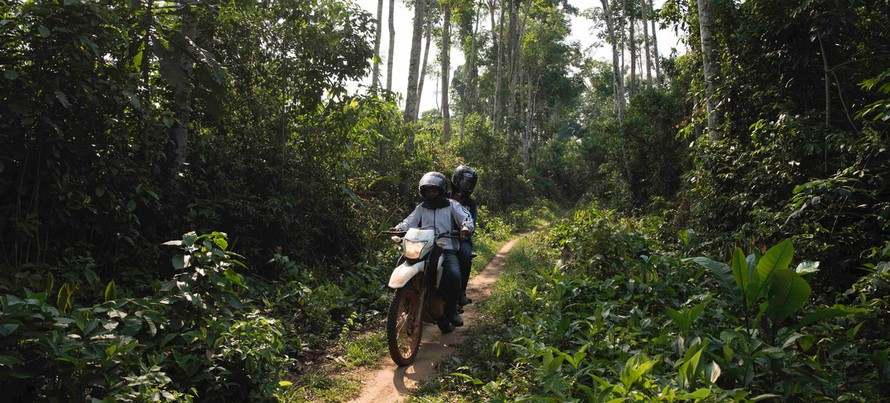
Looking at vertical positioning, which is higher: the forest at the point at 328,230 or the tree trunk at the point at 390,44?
the tree trunk at the point at 390,44

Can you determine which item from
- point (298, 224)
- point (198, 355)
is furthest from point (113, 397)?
point (298, 224)

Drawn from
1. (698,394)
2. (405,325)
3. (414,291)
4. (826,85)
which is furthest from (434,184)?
(826,85)

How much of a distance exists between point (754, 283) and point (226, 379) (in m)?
3.18

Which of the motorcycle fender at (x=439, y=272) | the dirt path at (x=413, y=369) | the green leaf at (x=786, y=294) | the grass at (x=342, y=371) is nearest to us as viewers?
the green leaf at (x=786, y=294)

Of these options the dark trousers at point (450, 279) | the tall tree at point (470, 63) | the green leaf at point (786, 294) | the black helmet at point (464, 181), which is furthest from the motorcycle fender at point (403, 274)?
the tall tree at point (470, 63)

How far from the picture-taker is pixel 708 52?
24.9 feet

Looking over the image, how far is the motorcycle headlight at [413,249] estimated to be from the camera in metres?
4.55

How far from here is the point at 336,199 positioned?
7824mm

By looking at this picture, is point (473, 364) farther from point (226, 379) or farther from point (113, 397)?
point (113, 397)

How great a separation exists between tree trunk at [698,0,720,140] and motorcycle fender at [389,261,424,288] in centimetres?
528

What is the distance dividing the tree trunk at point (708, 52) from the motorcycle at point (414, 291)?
4902mm

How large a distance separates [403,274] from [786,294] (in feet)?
9.03

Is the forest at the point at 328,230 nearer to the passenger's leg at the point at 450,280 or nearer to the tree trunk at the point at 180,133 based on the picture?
the tree trunk at the point at 180,133

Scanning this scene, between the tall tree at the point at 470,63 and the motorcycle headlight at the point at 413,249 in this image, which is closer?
the motorcycle headlight at the point at 413,249
